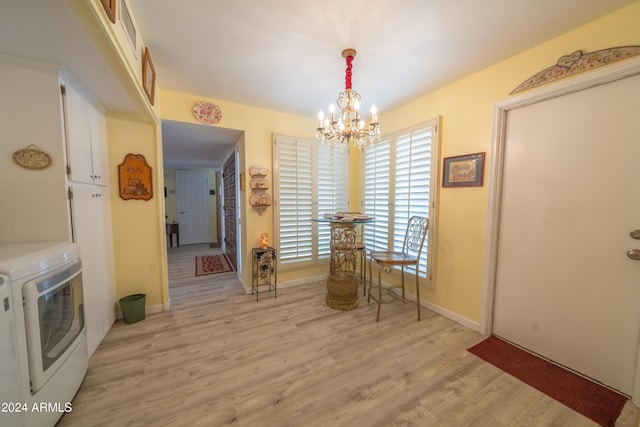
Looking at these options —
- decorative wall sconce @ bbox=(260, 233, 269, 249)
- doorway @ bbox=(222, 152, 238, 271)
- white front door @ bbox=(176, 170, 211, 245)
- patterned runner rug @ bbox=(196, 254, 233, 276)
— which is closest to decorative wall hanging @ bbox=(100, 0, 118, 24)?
decorative wall sconce @ bbox=(260, 233, 269, 249)

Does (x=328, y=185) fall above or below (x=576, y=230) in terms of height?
above

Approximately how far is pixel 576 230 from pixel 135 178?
12.3 ft

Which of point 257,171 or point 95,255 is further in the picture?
point 257,171

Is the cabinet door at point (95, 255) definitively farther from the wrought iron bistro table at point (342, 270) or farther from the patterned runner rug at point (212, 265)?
the wrought iron bistro table at point (342, 270)

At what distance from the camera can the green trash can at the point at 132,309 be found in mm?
2183

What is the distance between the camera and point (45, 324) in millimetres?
1157

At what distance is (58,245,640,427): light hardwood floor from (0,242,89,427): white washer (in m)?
0.22

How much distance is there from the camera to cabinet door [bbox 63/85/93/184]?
150 cm

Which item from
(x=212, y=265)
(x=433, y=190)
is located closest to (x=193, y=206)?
(x=212, y=265)

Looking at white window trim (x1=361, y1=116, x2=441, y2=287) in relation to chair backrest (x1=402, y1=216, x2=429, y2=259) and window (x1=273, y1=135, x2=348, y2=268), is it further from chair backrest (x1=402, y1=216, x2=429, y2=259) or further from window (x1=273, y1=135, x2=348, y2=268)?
window (x1=273, y1=135, x2=348, y2=268)

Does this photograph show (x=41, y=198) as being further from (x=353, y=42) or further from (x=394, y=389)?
(x=394, y=389)

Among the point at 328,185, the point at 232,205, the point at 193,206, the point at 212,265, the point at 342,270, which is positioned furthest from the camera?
the point at 193,206

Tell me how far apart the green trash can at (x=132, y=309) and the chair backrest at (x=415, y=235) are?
9.21ft

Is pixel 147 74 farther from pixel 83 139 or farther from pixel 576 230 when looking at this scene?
pixel 576 230
